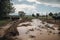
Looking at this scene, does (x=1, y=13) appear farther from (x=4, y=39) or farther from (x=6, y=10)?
(x=4, y=39)

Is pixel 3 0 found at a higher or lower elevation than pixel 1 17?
higher

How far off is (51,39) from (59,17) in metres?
47.6

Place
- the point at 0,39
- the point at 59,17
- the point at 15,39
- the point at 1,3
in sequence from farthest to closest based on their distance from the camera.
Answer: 1. the point at 59,17
2. the point at 1,3
3. the point at 15,39
4. the point at 0,39

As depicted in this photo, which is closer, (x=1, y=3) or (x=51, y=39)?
(x=51, y=39)

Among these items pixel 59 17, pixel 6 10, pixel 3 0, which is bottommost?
pixel 59 17

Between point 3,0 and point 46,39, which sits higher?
point 3,0

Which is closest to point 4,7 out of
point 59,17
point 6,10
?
point 6,10

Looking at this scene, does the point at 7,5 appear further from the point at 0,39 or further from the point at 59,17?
the point at 0,39

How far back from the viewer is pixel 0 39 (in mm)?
16812

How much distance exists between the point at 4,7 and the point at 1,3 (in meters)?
1.92

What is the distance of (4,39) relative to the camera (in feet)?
55.2

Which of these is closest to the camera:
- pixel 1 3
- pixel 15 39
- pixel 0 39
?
pixel 0 39

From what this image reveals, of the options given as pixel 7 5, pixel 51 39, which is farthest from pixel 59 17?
pixel 51 39

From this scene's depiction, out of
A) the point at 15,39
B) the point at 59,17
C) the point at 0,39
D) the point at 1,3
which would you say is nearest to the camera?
the point at 0,39
